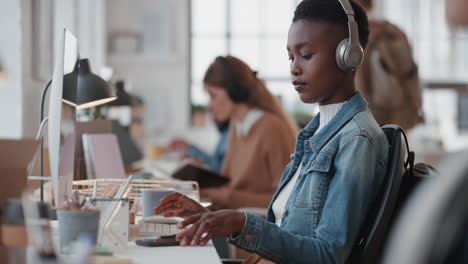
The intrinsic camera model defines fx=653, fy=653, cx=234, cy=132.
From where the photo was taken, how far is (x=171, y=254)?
116cm

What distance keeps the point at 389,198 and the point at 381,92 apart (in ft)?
6.57

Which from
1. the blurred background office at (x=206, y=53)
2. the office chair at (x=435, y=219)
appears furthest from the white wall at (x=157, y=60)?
the office chair at (x=435, y=219)

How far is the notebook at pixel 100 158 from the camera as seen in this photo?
6.65ft

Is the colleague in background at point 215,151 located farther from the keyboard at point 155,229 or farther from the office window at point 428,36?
the office window at point 428,36

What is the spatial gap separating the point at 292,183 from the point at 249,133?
1.66 m

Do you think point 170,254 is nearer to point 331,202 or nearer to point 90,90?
point 331,202

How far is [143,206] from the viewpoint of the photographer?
1624mm

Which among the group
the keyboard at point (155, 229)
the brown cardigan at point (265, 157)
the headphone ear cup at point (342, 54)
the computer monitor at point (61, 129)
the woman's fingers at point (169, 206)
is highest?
the headphone ear cup at point (342, 54)

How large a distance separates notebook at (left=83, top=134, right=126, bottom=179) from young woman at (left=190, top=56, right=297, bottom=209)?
2.86 ft

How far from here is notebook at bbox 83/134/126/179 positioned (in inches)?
79.8

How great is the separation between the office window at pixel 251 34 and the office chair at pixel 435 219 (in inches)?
326

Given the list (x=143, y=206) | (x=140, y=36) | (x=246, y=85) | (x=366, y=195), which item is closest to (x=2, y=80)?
(x=246, y=85)

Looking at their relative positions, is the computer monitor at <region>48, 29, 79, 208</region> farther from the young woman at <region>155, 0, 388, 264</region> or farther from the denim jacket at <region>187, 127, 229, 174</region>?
the denim jacket at <region>187, 127, 229, 174</region>

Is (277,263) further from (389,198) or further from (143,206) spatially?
(143,206)
